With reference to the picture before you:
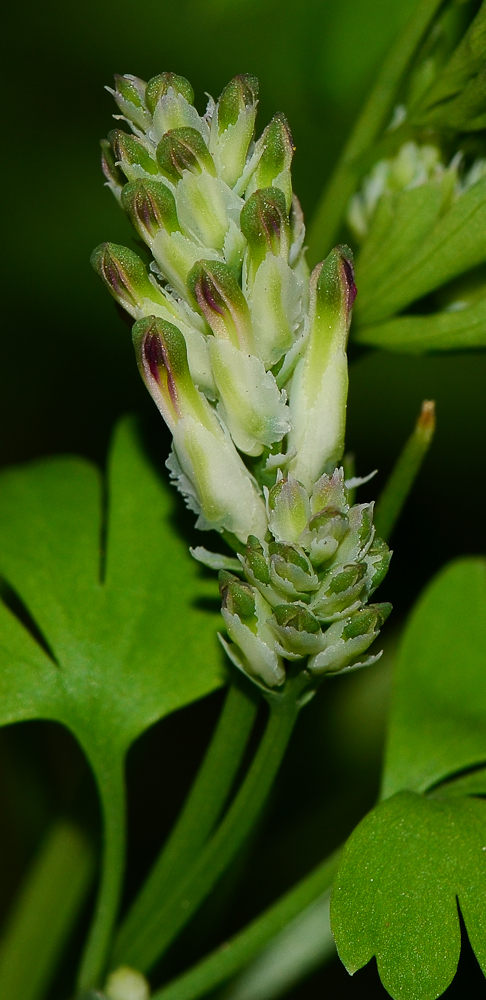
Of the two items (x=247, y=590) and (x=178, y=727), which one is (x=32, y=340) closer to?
(x=178, y=727)

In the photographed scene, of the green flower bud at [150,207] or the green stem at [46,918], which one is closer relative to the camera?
the green flower bud at [150,207]

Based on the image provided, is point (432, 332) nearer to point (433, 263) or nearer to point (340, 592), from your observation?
point (433, 263)

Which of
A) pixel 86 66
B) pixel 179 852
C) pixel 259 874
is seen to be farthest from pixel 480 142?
pixel 86 66

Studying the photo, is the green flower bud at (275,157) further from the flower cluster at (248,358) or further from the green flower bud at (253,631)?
the green flower bud at (253,631)

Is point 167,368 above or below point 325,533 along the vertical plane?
above

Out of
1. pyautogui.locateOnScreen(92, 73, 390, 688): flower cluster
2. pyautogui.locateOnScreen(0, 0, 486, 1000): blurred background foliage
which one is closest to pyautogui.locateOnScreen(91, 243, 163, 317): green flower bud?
pyautogui.locateOnScreen(92, 73, 390, 688): flower cluster

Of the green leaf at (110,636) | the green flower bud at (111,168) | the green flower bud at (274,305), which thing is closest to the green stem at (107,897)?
the green leaf at (110,636)

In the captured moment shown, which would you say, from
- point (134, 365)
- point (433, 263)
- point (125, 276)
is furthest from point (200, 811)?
point (134, 365)
